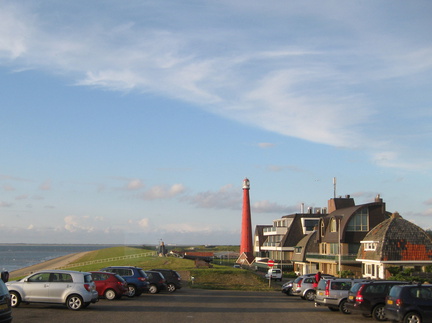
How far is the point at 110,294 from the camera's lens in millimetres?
29672

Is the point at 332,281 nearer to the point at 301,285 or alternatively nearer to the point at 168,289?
the point at 301,285

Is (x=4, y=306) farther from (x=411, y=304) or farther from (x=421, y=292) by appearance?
(x=421, y=292)

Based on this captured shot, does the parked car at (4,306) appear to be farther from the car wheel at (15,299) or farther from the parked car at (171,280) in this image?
the parked car at (171,280)

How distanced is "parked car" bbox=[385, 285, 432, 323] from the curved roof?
34.8 m

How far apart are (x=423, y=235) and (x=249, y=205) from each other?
44.6m

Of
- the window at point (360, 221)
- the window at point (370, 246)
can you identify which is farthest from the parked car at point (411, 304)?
the window at point (360, 221)

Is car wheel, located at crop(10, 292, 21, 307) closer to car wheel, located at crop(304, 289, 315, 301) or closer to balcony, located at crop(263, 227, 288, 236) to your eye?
car wheel, located at crop(304, 289, 315, 301)

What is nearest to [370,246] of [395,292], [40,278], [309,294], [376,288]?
[309,294]

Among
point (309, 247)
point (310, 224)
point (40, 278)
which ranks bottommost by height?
point (40, 278)

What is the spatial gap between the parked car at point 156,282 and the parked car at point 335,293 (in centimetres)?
1364

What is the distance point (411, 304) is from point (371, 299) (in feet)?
11.7

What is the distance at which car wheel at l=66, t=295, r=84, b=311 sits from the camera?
23.4 m

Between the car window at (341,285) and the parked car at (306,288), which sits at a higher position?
the car window at (341,285)

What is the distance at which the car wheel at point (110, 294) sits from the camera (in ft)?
97.1
